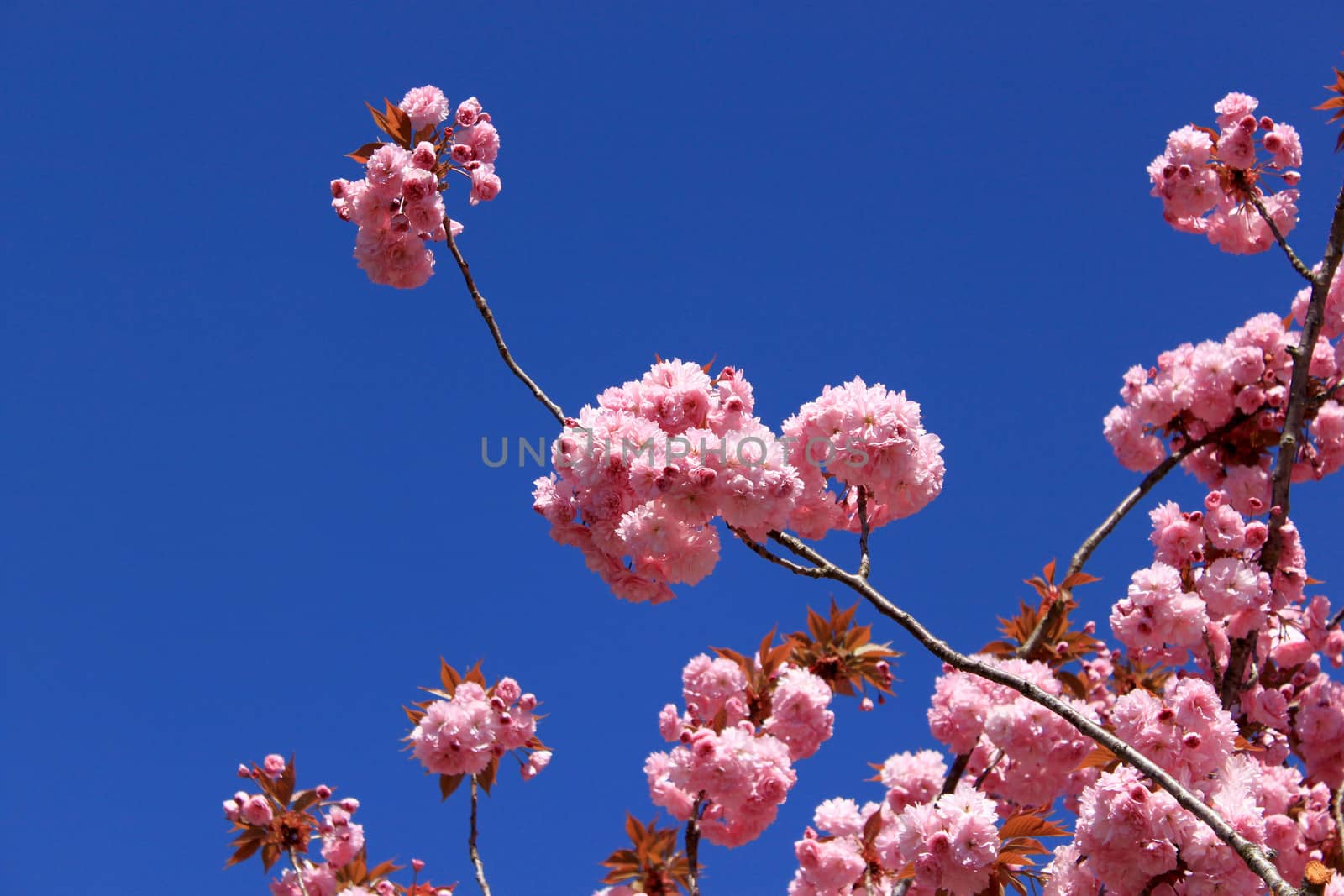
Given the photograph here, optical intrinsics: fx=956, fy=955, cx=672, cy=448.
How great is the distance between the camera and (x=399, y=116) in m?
3.99

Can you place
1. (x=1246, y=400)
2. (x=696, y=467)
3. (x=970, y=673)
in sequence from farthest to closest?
(x=1246, y=400) < (x=970, y=673) < (x=696, y=467)

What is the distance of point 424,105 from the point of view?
3986 mm

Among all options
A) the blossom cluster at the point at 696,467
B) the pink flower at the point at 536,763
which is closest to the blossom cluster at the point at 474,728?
the pink flower at the point at 536,763

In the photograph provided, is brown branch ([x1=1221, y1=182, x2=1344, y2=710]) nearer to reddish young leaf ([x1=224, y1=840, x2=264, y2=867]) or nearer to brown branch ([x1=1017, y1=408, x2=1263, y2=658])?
brown branch ([x1=1017, y1=408, x2=1263, y2=658])

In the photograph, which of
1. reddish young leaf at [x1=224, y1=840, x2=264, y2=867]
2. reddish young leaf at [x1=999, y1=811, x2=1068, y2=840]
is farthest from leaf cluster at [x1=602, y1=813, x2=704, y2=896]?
reddish young leaf at [x1=224, y1=840, x2=264, y2=867]

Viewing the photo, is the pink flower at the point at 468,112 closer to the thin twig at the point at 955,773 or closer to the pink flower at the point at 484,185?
the pink flower at the point at 484,185

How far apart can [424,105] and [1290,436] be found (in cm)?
434

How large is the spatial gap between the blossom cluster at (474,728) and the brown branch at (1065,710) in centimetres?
226

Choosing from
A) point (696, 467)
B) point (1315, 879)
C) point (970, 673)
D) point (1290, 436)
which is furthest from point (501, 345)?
point (1290, 436)

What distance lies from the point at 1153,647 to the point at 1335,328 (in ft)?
7.02

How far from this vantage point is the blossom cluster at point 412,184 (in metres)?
3.82

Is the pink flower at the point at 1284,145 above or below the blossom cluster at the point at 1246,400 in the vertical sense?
above

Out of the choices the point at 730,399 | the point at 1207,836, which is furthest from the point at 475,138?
the point at 1207,836

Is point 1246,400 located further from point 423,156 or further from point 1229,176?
point 423,156
